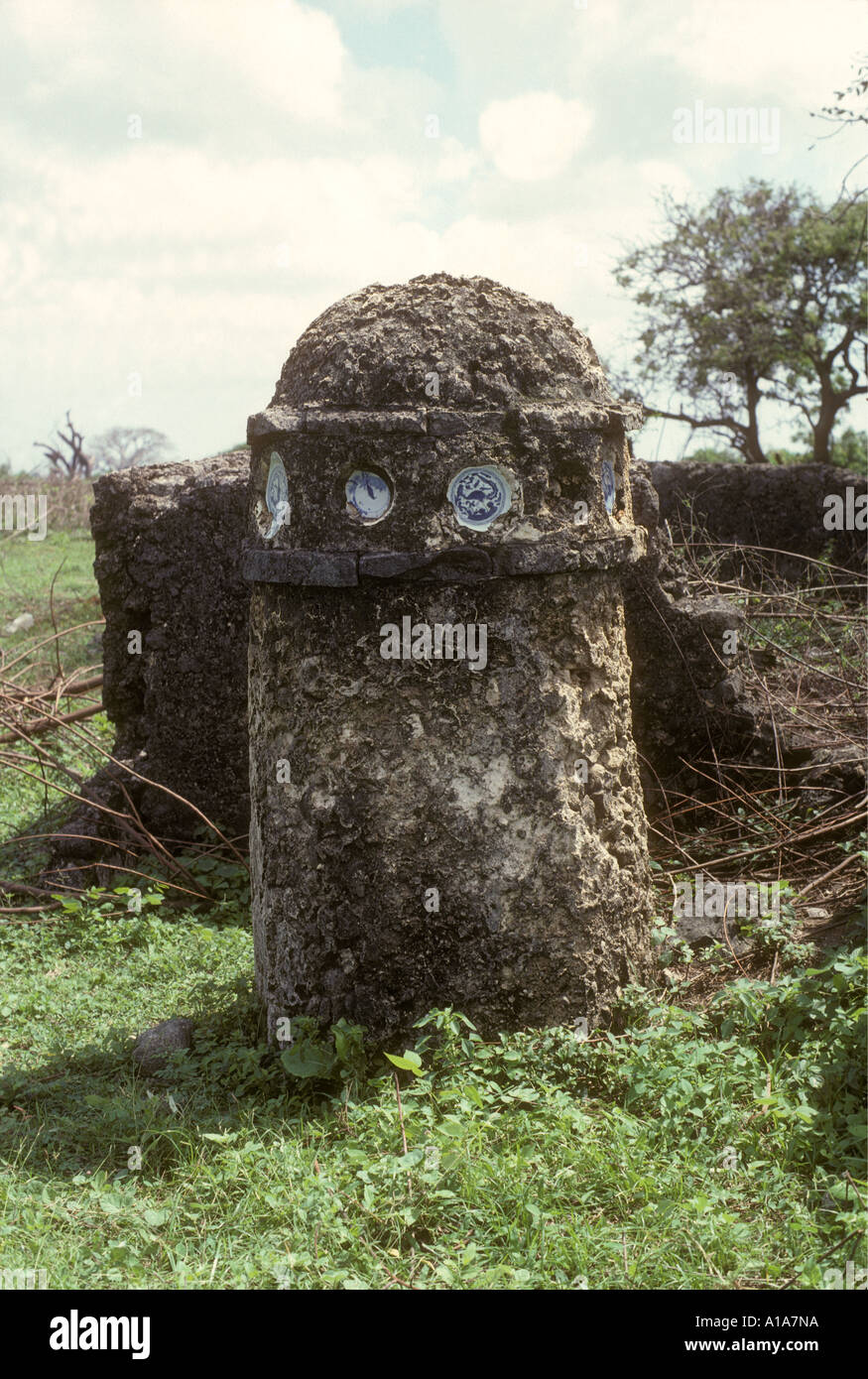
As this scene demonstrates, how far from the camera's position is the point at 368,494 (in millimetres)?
3354

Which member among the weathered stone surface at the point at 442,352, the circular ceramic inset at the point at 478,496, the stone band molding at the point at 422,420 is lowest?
the circular ceramic inset at the point at 478,496

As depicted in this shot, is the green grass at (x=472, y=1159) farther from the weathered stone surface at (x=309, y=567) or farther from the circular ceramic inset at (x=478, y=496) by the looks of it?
the circular ceramic inset at (x=478, y=496)

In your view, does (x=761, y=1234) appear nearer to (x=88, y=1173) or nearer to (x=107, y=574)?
(x=88, y=1173)

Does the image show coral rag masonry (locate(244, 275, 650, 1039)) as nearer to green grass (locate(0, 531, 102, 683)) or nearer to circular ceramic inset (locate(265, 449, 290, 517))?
circular ceramic inset (locate(265, 449, 290, 517))

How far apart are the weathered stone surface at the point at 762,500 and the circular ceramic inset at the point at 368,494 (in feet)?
22.8

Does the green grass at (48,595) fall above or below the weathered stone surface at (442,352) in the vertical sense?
below

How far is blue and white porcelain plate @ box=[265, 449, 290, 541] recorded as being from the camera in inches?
136

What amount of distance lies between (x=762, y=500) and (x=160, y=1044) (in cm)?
767

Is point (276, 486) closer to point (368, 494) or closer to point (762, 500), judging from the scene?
point (368, 494)

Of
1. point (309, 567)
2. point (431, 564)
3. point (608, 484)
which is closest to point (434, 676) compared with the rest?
point (431, 564)

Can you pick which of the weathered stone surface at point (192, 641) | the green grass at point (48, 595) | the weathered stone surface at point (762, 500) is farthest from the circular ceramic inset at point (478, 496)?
the weathered stone surface at point (762, 500)

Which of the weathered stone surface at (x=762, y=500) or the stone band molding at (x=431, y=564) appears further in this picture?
the weathered stone surface at (x=762, y=500)

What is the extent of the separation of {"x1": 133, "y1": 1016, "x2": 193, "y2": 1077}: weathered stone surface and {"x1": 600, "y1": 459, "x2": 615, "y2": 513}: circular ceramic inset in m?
2.05

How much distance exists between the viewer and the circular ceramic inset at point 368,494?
3342mm
